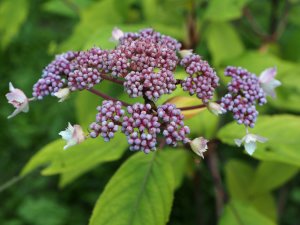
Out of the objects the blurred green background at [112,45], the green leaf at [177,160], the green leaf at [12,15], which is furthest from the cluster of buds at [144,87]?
the green leaf at [12,15]

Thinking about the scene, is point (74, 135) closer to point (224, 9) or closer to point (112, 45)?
point (112, 45)

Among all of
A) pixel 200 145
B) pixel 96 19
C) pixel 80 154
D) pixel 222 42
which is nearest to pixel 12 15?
pixel 96 19

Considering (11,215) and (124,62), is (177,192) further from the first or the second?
(124,62)

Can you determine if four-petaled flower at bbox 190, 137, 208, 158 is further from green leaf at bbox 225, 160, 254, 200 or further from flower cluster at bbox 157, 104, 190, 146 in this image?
green leaf at bbox 225, 160, 254, 200

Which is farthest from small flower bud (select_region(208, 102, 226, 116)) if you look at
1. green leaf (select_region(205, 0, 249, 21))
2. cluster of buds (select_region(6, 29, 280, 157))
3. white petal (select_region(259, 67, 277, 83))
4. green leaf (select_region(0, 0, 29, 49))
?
green leaf (select_region(0, 0, 29, 49))

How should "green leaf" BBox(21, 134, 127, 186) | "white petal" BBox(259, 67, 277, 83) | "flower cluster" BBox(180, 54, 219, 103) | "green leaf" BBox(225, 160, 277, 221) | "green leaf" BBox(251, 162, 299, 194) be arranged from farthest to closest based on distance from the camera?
"green leaf" BBox(225, 160, 277, 221) < "green leaf" BBox(251, 162, 299, 194) < "green leaf" BBox(21, 134, 127, 186) < "white petal" BBox(259, 67, 277, 83) < "flower cluster" BBox(180, 54, 219, 103)

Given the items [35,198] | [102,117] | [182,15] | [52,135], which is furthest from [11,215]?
[102,117]

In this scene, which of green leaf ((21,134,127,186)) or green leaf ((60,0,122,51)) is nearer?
green leaf ((21,134,127,186))
